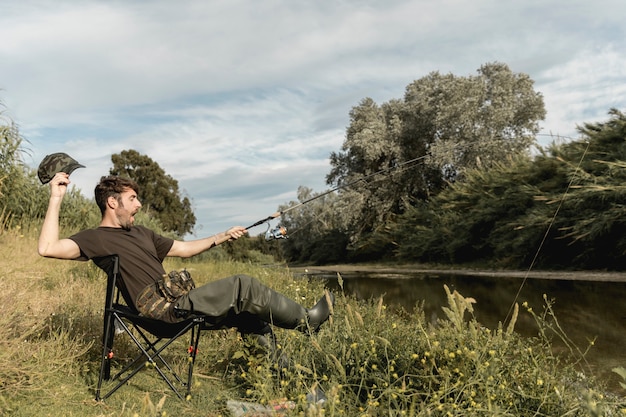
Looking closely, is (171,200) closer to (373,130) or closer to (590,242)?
(373,130)

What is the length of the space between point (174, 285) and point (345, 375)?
4.12 feet

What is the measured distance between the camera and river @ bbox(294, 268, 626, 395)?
600cm

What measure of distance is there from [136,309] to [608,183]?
45.5 ft

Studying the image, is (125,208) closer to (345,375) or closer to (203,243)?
(203,243)

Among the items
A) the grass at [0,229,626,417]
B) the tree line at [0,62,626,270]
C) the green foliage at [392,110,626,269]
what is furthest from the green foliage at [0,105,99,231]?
the green foliage at [392,110,626,269]

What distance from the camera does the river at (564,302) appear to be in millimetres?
5996

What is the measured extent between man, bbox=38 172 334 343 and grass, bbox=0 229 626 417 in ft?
0.89

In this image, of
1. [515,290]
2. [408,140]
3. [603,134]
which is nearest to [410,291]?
[515,290]

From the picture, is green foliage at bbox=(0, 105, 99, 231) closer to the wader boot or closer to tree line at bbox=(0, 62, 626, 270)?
tree line at bbox=(0, 62, 626, 270)

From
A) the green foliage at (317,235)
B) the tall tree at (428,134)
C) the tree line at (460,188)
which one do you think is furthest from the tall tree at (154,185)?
the tall tree at (428,134)

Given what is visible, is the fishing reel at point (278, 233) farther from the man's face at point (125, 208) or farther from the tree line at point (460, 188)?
the tree line at point (460, 188)

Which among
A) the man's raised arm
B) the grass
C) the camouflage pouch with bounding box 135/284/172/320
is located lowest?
the grass

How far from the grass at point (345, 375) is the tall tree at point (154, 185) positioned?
28058 mm

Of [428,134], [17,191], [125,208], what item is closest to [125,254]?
[125,208]
